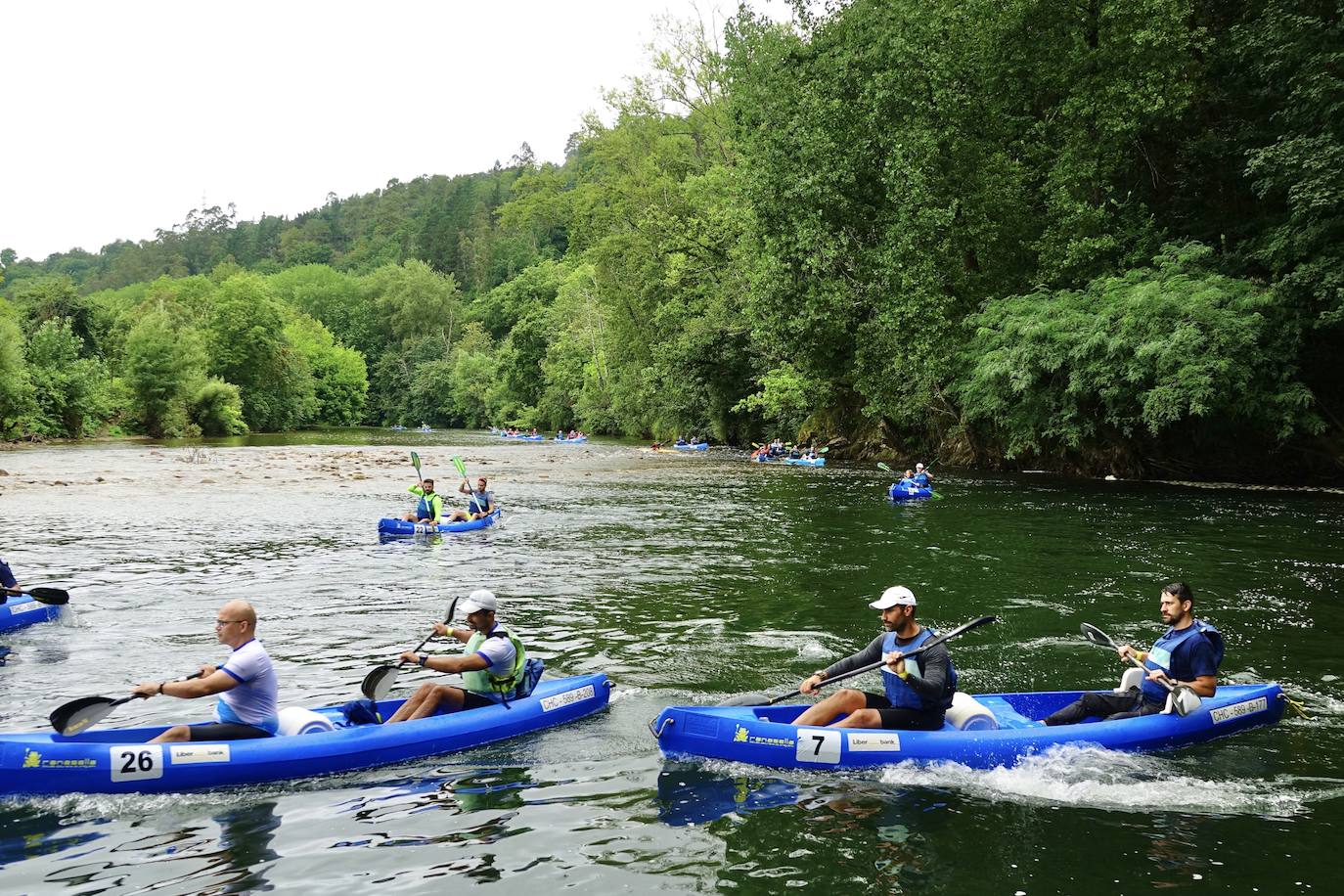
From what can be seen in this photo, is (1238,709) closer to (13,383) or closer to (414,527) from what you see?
(414,527)

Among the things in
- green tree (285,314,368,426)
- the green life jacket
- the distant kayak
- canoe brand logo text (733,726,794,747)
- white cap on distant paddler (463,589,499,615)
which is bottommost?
canoe brand logo text (733,726,794,747)

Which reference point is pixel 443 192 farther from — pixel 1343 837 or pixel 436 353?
pixel 1343 837

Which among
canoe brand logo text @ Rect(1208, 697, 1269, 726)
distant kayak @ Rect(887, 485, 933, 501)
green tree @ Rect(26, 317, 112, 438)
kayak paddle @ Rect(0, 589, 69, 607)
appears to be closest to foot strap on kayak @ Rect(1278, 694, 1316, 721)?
canoe brand logo text @ Rect(1208, 697, 1269, 726)

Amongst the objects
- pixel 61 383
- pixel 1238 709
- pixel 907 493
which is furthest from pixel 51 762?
pixel 61 383

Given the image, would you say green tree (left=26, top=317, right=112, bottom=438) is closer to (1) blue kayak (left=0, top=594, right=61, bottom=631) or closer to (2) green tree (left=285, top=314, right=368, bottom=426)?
(2) green tree (left=285, top=314, right=368, bottom=426)

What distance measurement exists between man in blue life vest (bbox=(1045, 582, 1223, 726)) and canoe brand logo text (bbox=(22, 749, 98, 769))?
23.8 ft

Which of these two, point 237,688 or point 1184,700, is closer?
point 237,688

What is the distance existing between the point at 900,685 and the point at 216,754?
5155 millimetres

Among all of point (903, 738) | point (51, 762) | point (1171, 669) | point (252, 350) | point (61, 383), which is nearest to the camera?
point (51, 762)

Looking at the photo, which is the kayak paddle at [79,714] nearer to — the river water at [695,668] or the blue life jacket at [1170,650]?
the river water at [695,668]

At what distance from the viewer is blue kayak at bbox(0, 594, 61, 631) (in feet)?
38.3

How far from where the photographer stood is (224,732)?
741 centimetres

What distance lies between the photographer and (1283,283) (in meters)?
22.5

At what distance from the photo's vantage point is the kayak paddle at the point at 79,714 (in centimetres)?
708
